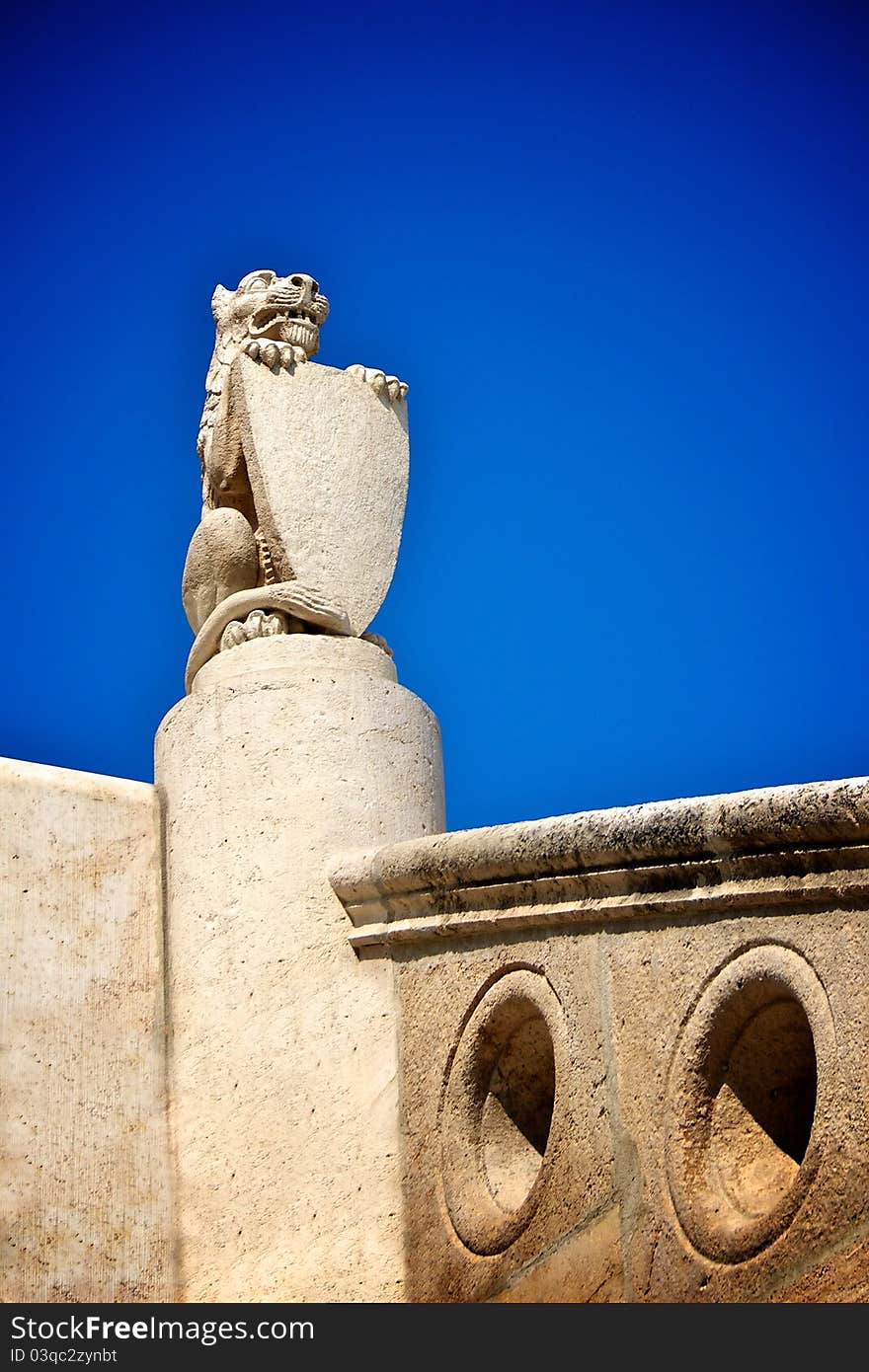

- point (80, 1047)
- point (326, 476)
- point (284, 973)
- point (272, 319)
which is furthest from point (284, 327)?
point (80, 1047)

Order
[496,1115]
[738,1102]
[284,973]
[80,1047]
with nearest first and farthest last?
[738,1102] → [496,1115] → [80,1047] → [284,973]

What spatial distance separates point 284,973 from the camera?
4.75 m

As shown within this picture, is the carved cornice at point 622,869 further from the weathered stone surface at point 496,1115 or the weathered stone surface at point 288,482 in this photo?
the weathered stone surface at point 288,482

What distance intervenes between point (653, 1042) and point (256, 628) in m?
1.87

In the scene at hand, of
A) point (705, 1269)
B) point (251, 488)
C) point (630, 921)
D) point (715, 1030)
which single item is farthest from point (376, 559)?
point (705, 1269)

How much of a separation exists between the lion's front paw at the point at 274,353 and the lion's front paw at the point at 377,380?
18 centimetres

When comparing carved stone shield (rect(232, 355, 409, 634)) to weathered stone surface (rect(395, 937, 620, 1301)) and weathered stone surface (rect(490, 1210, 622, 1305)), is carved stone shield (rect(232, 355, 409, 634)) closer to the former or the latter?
weathered stone surface (rect(395, 937, 620, 1301))

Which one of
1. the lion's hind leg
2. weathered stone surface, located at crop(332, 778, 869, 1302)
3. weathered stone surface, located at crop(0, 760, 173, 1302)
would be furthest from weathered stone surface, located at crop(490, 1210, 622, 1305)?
the lion's hind leg

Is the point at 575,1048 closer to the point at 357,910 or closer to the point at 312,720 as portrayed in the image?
the point at 357,910

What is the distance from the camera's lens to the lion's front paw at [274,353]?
17.9 feet

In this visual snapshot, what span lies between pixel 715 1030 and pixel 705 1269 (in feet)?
1.66

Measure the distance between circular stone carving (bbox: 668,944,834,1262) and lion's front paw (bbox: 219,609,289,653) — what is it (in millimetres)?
1899

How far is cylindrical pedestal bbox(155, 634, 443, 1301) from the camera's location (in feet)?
15.0

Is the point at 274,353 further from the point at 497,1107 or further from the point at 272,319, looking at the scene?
the point at 497,1107
